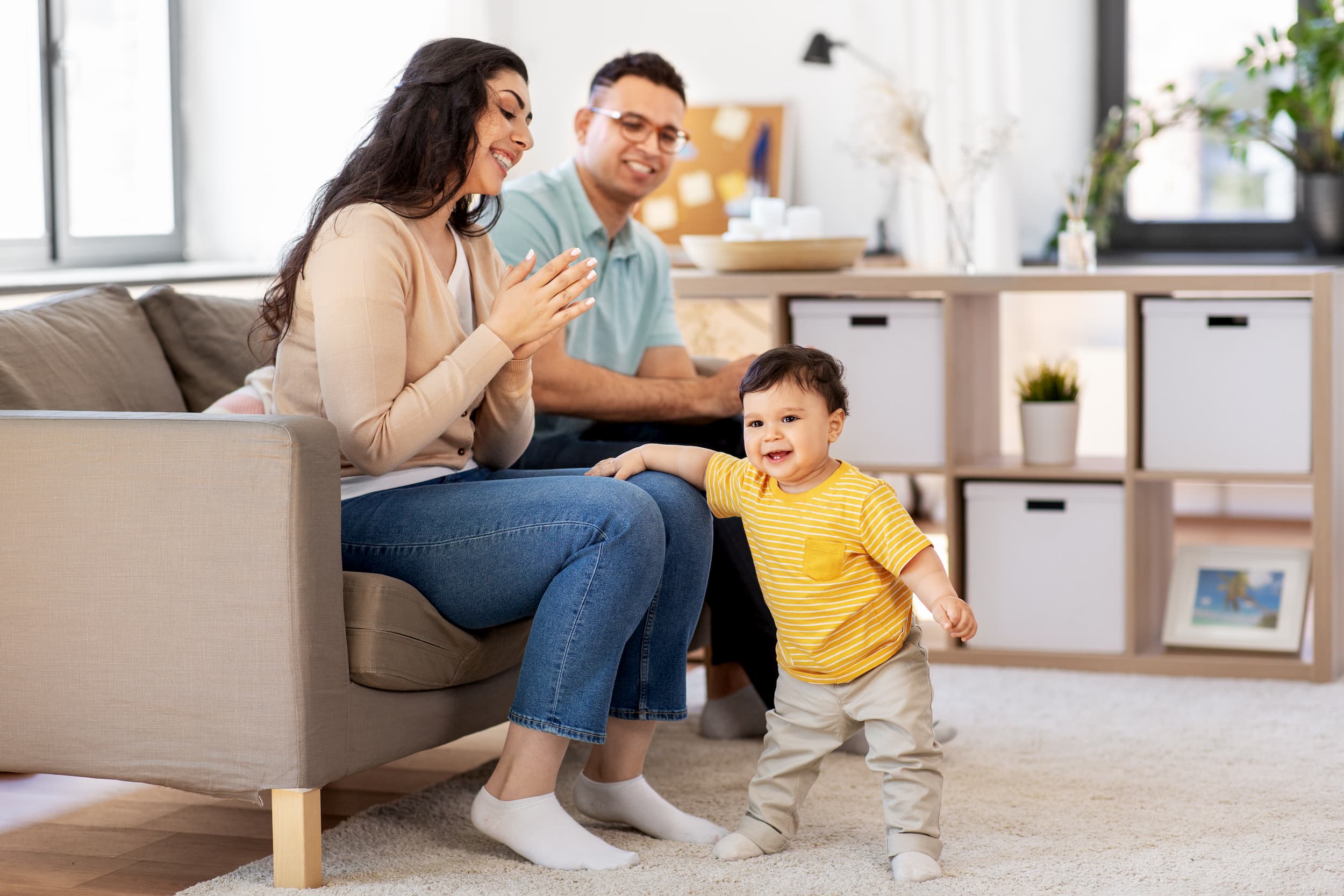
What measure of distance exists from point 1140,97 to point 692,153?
137cm

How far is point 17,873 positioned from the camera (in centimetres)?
199

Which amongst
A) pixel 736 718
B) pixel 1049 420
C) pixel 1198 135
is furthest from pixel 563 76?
pixel 736 718

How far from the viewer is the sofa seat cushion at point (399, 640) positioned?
1.84 meters

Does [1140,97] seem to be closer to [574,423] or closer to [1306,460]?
[1306,460]

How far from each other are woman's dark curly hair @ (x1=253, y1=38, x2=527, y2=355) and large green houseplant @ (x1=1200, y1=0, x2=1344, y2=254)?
10.1ft

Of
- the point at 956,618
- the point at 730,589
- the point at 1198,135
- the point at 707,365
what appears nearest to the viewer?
the point at 956,618

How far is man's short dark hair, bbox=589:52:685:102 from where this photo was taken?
263 cm

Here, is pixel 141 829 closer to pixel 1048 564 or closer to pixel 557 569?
pixel 557 569

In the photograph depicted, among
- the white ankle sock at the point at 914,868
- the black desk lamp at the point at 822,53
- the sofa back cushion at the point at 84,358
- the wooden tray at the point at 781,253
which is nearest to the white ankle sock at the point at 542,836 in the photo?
the white ankle sock at the point at 914,868

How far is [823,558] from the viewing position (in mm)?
1863

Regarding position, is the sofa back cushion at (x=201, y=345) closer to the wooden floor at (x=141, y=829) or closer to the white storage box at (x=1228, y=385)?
the wooden floor at (x=141, y=829)

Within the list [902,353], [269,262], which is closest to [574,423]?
[902,353]

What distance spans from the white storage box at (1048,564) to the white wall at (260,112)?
2.00 meters

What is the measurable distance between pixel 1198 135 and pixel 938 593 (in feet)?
11.4
